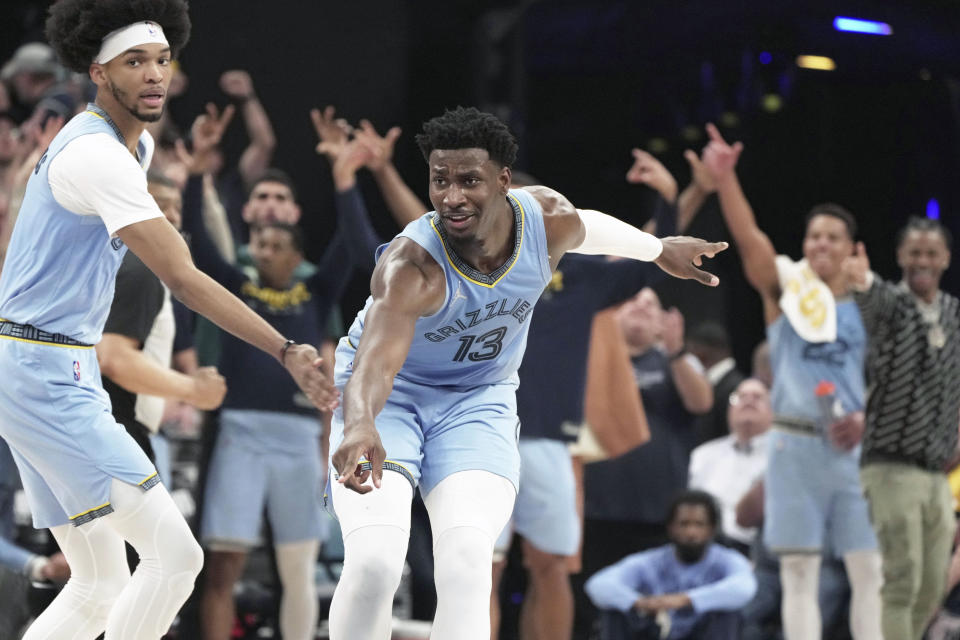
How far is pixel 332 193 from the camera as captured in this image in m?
8.61

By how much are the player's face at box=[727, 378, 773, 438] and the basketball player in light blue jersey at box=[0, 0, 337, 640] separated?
429 centimetres

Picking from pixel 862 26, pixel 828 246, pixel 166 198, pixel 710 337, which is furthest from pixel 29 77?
pixel 862 26

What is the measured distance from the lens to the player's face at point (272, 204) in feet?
21.0

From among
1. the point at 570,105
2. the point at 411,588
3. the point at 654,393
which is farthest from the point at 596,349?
the point at 570,105

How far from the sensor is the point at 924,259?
20.5 ft

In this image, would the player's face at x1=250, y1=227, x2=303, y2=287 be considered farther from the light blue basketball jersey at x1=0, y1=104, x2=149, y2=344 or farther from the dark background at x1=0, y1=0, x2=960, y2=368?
the light blue basketball jersey at x1=0, y1=104, x2=149, y2=344

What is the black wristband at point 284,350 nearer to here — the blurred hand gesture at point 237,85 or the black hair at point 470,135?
the black hair at point 470,135

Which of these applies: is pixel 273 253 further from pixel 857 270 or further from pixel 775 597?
pixel 775 597

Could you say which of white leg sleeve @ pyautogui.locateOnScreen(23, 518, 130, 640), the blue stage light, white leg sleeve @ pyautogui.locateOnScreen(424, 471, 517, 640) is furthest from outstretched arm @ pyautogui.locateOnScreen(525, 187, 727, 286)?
the blue stage light

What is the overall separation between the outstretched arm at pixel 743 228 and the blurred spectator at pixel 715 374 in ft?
5.22

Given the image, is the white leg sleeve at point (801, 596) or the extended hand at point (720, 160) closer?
the white leg sleeve at point (801, 596)

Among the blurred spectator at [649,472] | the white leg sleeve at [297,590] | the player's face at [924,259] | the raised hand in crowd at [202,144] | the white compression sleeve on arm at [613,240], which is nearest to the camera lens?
the white compression sleeve on arm at [613,240]

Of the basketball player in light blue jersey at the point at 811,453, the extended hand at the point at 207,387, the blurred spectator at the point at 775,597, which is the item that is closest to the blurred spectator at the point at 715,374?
the blurred spectator at the point at 775,597

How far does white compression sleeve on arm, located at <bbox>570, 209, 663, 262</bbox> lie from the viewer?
14.0ft
